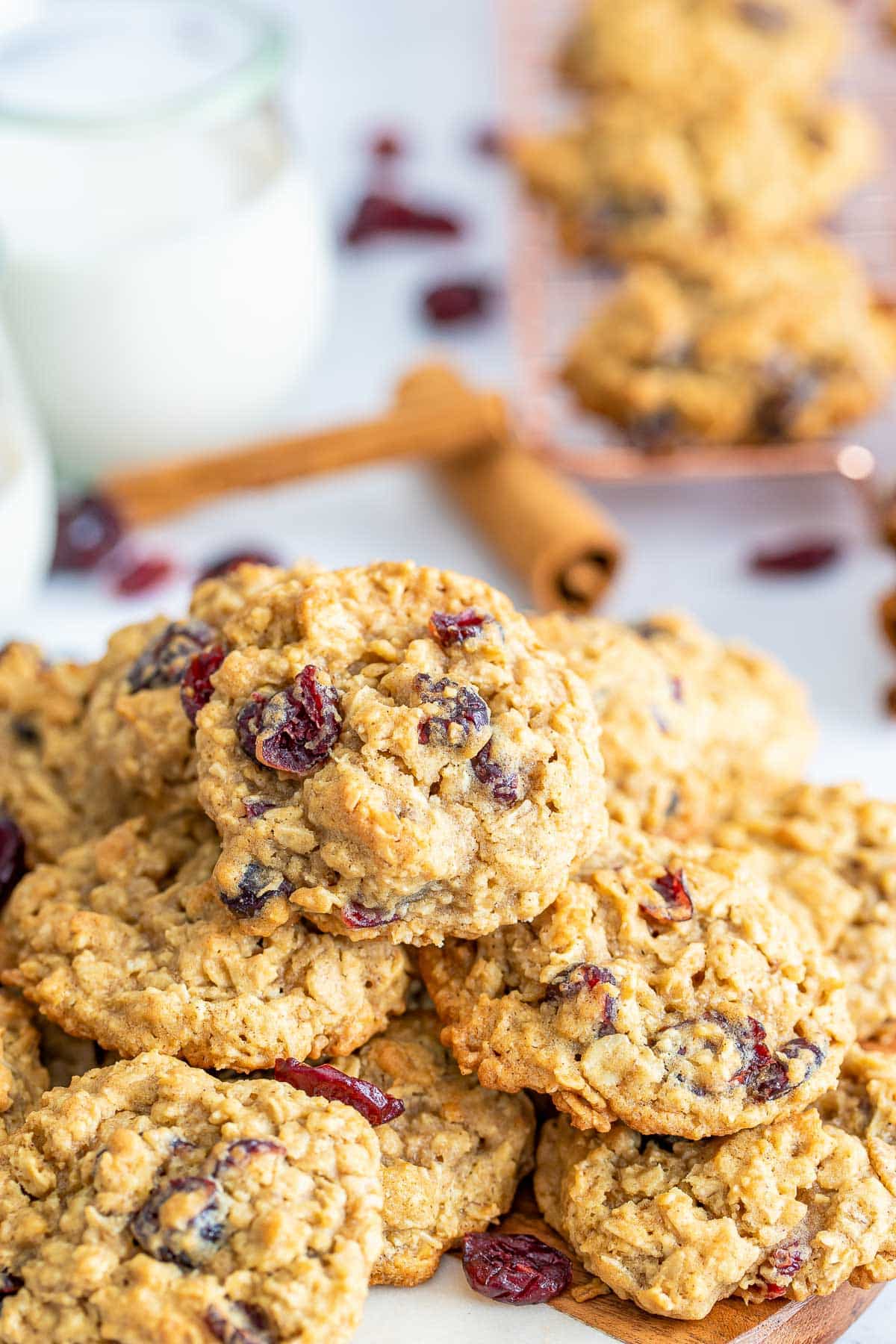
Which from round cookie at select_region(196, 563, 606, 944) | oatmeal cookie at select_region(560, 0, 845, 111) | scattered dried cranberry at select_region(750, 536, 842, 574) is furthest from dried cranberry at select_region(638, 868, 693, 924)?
oatmeal cookie at select_region(560, 0, 845, 111)

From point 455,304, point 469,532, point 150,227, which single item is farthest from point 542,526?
point 455,304

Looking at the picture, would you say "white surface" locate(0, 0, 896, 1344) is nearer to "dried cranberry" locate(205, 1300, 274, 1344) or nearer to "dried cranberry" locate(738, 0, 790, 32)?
"dried cranberry" locate(205, 1300, 274, 1344)

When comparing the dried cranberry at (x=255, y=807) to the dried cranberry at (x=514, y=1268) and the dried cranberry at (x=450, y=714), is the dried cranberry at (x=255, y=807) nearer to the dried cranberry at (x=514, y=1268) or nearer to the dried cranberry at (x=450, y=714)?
the dried cranberry at (x=450, y=714)

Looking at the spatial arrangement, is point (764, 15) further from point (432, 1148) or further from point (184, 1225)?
point (184, 1225)

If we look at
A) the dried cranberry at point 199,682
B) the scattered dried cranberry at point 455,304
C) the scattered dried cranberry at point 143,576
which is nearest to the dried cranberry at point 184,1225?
the dried cranberry at point 199,682

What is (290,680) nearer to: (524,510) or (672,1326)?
(672,1326)
